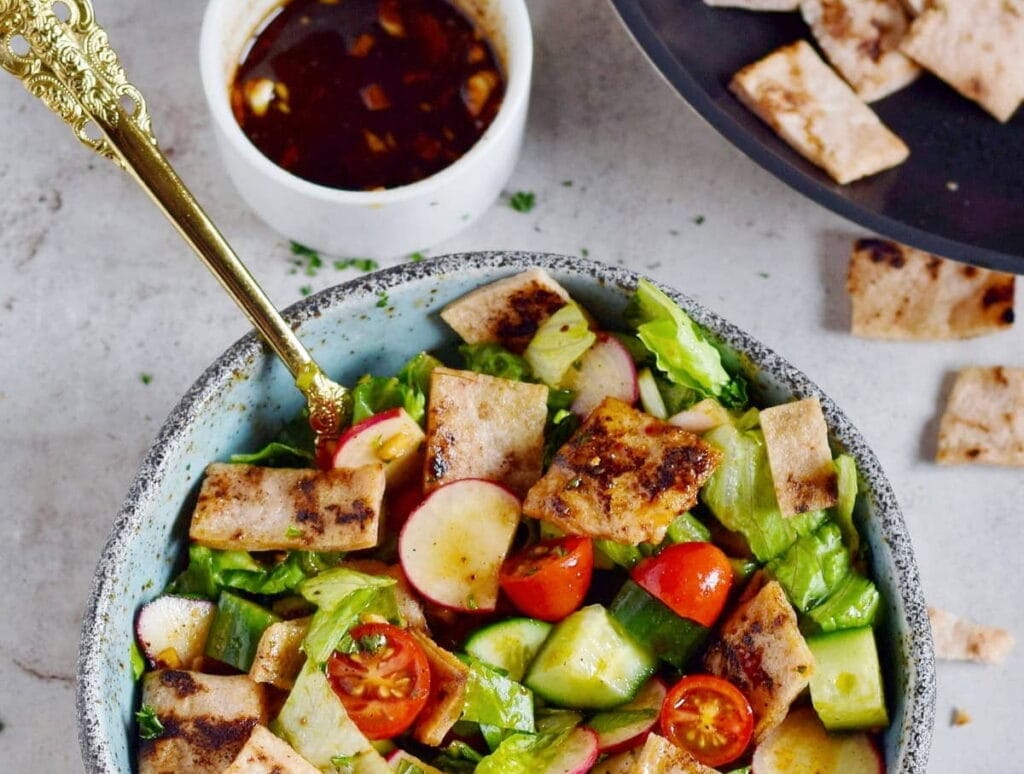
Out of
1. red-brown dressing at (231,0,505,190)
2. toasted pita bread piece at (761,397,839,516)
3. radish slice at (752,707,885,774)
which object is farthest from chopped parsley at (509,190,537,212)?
radish slice at (752,707,885,774)

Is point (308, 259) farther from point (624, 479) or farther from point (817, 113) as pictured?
point (817, 113)

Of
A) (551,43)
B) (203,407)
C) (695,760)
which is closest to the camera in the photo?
(695,760)

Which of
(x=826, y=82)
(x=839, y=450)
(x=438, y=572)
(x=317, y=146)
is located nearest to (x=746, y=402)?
(x=839, y=450)

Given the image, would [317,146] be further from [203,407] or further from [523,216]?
[203,407]

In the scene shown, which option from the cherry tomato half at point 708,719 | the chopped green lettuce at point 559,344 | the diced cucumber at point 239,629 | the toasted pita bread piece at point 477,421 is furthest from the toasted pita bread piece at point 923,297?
the diced cucumber at point 239,629

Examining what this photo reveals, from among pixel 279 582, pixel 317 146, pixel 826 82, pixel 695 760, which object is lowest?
pixel 695 760

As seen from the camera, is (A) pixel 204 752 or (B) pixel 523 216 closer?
(A) pixel 204 752

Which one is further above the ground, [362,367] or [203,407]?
[203,407]
